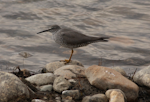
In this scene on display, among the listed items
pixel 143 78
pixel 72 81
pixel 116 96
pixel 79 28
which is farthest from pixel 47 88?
pixel 79 28

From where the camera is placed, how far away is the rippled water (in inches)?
361

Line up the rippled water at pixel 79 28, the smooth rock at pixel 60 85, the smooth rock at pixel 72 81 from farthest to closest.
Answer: the rippled water at pixel 79 28 < the smooth rock at pixel 72 81 < the smooth rock at pixel 60 85

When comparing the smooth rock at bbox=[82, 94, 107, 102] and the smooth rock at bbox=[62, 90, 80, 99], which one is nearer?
the smooth rock at bbox=[82, 94, 107, 102]

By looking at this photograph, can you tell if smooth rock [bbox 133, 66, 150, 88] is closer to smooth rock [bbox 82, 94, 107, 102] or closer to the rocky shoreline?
the rocky shoreline

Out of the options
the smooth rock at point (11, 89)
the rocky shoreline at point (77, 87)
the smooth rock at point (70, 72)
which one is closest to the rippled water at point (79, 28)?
the smooth rock at point (70, 72)

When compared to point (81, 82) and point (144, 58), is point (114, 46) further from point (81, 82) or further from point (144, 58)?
point (81, 82)

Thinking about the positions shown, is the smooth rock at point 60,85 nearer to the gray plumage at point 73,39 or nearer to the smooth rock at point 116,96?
the smooth rock at point 116,96

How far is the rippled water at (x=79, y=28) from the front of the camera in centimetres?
918

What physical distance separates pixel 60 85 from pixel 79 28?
7.55m

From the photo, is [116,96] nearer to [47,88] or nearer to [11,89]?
[47,88]

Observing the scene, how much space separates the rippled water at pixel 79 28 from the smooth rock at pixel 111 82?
1.97 m

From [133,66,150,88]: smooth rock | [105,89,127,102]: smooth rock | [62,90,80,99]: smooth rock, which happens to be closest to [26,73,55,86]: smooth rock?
[62,90,80,99]: smooth rock

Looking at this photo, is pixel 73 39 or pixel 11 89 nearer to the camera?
pixel 11 89

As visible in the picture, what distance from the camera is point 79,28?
12.6 m
